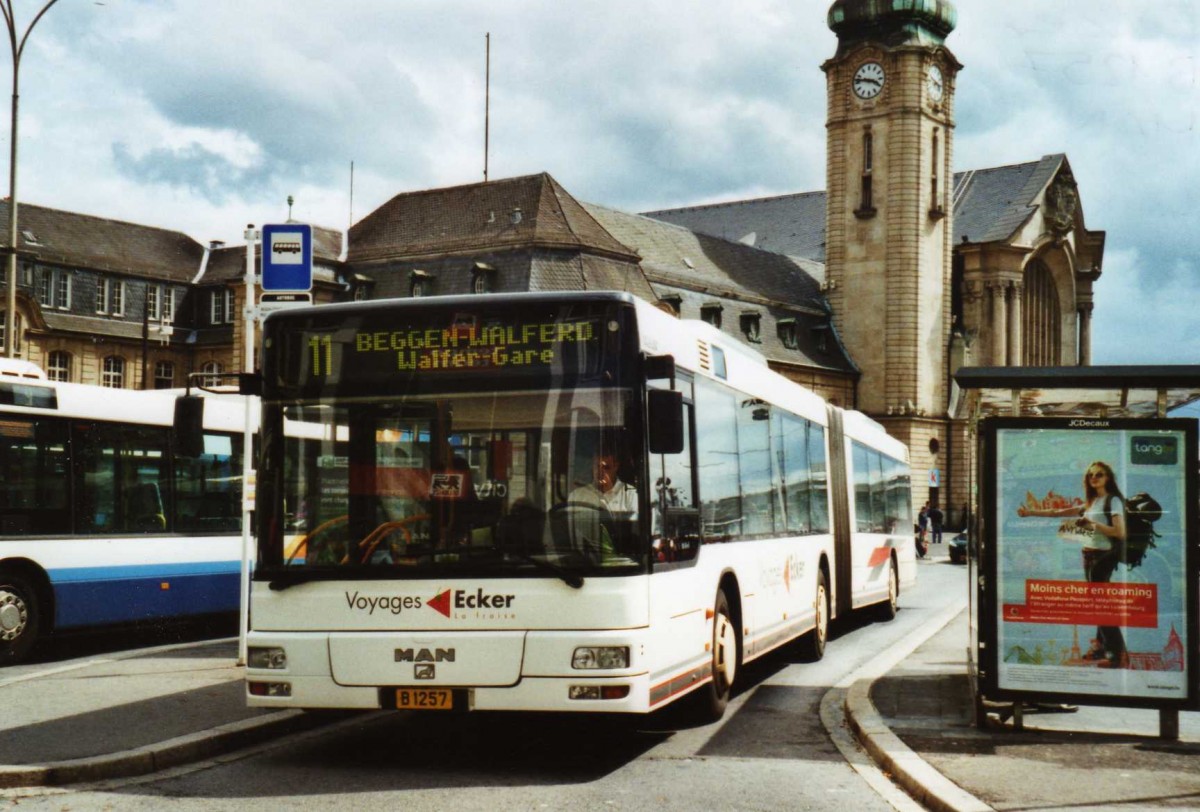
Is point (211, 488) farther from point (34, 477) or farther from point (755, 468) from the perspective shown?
point (755, 468)

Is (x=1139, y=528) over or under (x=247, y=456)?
under

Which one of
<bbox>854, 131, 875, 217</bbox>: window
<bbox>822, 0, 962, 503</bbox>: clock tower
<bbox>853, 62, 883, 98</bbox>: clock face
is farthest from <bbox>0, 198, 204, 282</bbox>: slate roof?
<bbox>853, 62, 883, 98</bbox>: clock face

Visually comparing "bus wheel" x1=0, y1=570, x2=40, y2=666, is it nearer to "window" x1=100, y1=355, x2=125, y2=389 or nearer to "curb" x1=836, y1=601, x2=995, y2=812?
"curb" x1=836, y1=601, x2=995, y2=812

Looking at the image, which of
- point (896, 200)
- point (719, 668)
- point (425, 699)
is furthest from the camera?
point (896, 200)

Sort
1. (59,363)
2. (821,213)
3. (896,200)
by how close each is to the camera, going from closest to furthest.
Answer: (59,363), (896,200), (821,213)

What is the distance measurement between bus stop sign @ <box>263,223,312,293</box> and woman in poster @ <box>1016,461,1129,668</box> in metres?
6.28

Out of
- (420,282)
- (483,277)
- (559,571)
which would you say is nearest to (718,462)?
(559,571)

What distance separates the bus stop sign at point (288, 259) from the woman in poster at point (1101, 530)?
6.28 metres

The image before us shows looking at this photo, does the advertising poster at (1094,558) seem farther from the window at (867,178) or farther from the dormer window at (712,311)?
the window at (867,178)

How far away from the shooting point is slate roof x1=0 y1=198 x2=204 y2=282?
71.8m

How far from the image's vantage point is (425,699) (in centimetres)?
873

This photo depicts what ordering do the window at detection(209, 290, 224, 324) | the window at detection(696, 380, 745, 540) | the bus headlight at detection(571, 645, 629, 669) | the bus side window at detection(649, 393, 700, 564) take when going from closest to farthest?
the bus headlight at detection(571, 645, 629, 669)
the bus side window at detection(649, 393, 700, 564)
the window at detection(696, 380, 745, 540)
the window at detection(209, 290, 224, 324)

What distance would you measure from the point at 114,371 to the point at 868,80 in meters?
39.6

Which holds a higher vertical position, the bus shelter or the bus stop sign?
the bus stop sign
